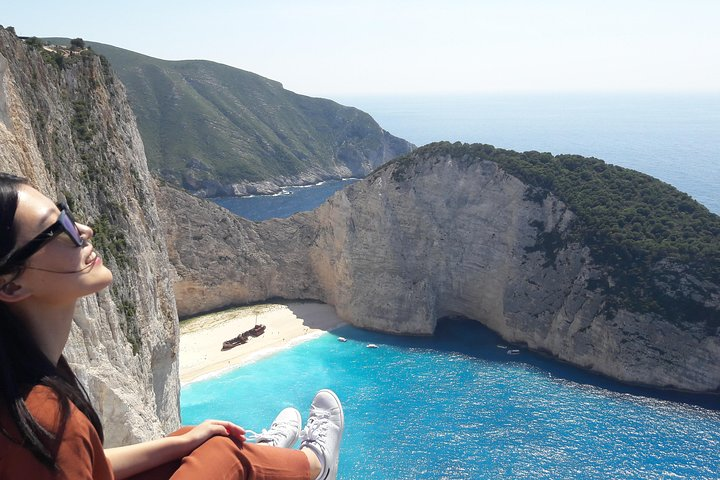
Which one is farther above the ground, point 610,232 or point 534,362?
point 610,232

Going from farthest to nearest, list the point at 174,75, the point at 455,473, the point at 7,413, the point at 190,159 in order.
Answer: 1. the point at 174,75
2. the point at 190,159
3. the point at 455,473
4. the point at 7,413

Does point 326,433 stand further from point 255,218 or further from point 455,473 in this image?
point 255,218

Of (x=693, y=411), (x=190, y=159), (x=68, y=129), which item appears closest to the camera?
(x=68, y=129)

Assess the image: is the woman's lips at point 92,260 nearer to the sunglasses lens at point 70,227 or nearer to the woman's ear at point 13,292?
the sunglasses lens at point 70,227

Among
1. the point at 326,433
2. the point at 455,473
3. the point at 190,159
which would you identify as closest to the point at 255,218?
the point at 190,159

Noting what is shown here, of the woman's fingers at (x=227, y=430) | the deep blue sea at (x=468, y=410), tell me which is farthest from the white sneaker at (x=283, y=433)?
the deep blue sea at (x=468, y=410)

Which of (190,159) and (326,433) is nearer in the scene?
(326,433)

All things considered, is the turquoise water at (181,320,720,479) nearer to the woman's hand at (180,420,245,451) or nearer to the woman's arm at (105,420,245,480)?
the woman's hand at (180,420,245,451)

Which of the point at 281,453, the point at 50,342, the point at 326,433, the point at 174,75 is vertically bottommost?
the point at 326,433
